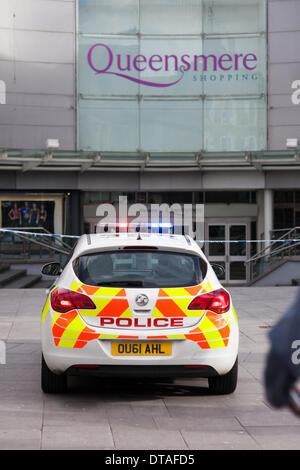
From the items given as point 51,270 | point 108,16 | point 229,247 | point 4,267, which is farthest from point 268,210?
point 51,270

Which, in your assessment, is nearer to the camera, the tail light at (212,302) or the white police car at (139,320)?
the white police car at (139,320)

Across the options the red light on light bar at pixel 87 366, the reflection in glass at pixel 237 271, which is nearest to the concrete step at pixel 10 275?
the reflection in glass at pixel 237 271

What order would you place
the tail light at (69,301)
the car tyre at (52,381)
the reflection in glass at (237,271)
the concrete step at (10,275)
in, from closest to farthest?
1. the tail light at (69,301)
2. the car tyre at (52,381)
3. the concrete step at (10,275)
4. the reflection in glass at (237,271)

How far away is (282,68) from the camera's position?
1081 inches

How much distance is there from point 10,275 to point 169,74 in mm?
10961

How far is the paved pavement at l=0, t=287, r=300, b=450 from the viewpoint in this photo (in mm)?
5285

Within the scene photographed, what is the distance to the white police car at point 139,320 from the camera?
630 cm

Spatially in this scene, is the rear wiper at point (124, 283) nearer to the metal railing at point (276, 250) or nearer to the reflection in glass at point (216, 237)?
the metal railing at point (276, 250)

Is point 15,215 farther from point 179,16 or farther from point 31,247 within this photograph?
point 179,16

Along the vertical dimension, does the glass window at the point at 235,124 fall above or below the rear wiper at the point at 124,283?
above

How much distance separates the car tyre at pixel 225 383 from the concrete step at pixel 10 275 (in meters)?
13.0

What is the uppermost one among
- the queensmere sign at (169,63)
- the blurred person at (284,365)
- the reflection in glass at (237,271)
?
the queensmere sign at (169,63)

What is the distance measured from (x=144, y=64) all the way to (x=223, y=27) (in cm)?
314
